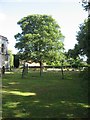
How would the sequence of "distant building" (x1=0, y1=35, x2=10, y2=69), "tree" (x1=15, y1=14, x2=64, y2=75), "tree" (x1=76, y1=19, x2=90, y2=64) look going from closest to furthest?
1. "tree" (x1=76, y1=19, x2=90, y2=64)
2. "tree" (x1=15, y1=14, x2=64, y2=75)
3. "distant building" (x1=0, y1=35, x2=10, y2=69)

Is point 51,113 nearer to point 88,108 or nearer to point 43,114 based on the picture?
point 43,114

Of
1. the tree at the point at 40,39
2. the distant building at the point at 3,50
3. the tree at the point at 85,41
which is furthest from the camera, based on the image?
the distant building at the point at 3,50

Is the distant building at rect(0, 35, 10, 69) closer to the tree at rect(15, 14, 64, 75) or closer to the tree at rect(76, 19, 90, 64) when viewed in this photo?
the tree at rect(15, 14, 64, 75)

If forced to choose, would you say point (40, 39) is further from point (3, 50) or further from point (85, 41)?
point (85, 41)

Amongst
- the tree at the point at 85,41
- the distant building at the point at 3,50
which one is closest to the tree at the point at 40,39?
the distant building at the point at 3,50

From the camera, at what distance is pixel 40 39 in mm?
56406

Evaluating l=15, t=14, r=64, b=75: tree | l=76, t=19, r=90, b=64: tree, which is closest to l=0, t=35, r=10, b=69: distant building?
l=15, t=14, r=64, b=75: tree

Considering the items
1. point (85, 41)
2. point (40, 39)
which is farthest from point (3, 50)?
point (85, 41)

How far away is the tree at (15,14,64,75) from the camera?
56344 millimetres

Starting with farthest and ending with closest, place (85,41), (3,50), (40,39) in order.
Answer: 1. (3,50)
2. (40,39)
3. (85,41)

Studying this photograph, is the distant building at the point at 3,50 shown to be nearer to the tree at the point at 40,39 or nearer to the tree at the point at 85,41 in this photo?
the tree at the point at 40,39

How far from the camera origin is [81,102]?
15.2m

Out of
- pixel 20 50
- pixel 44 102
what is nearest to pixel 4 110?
pixel 44 102

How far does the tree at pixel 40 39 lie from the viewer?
2218 inches
